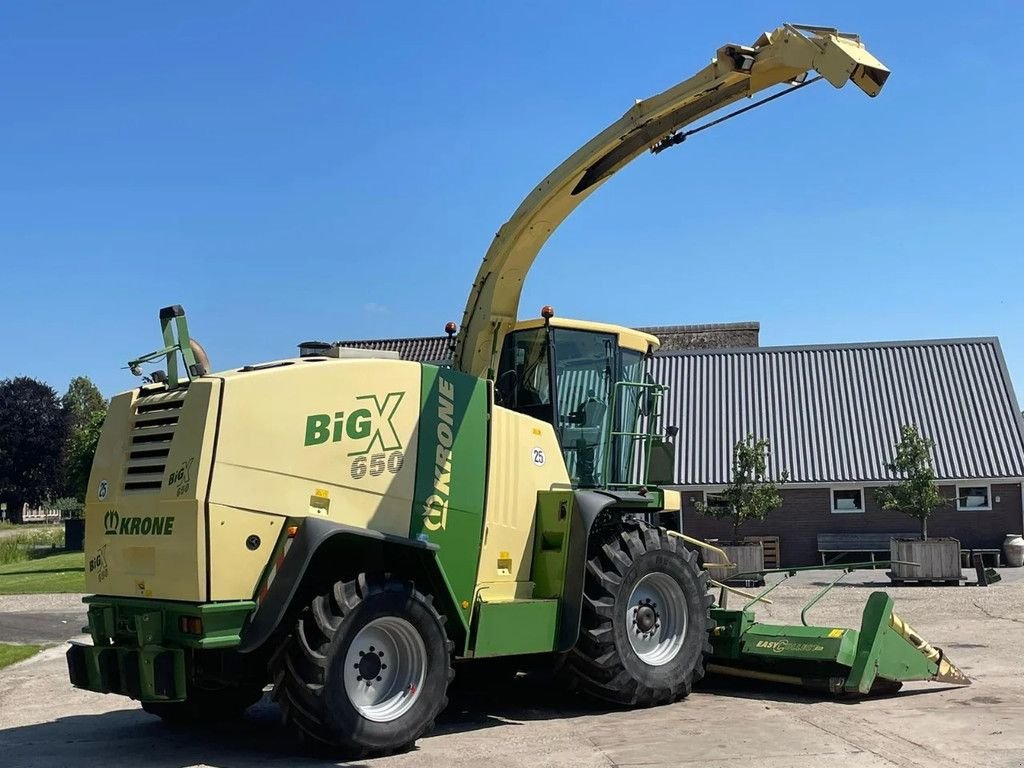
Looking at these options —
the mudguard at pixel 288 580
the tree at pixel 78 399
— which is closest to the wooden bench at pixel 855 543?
the mudguard at pixel 288 580

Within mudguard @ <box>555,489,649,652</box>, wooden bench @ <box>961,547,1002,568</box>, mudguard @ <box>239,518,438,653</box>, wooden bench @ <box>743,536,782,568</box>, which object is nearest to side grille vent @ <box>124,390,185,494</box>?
mudguard @ <box>239,518,438,653</box>

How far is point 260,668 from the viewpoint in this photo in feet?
24.2

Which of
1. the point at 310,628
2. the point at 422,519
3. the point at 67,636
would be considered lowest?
the point at 67,636

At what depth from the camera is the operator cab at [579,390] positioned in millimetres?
9469

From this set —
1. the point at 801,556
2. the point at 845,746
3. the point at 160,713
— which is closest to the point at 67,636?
the point at 160,713

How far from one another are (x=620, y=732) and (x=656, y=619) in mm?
1580

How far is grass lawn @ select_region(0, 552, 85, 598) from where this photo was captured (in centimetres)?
2408

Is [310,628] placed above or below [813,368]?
below

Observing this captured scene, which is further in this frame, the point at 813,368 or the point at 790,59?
the point at 813,368

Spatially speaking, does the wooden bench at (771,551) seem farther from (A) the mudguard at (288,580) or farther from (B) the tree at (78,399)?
(B) the tree at (78,399)

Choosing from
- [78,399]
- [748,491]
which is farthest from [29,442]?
[748,491]

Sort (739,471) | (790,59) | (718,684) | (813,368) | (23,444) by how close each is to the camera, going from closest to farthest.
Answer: (790,59)
(718,684)
(739,471)
(813,368)
(23,444)

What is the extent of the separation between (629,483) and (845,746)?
10.7ft

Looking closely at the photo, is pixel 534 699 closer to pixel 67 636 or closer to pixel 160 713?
pixel 160 713
